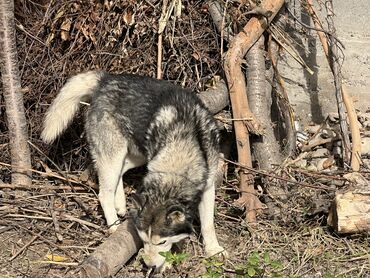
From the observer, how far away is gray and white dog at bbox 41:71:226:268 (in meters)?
4.31

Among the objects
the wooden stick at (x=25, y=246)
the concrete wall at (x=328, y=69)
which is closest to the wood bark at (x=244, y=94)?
the concrete wall at (x=328, y=69)

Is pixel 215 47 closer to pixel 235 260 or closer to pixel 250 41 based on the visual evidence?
pixel 250 41

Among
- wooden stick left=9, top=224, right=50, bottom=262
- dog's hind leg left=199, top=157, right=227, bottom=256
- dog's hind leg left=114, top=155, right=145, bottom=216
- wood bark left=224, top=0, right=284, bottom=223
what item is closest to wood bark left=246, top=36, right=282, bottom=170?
wood bark left=224, top=0, right=284, bottom=223

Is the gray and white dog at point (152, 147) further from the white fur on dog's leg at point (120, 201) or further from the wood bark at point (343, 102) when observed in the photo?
the wood bark at point (343, 102)

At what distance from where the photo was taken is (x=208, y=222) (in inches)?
190

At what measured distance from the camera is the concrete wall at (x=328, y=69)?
6.21 metres

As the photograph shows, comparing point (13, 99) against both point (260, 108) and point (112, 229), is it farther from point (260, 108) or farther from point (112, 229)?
point (260, 108)

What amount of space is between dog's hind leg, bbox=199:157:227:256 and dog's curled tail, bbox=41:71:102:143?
138 centimetres

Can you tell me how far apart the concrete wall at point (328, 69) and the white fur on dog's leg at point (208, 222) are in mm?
2010

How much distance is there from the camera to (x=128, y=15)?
5.86 metres

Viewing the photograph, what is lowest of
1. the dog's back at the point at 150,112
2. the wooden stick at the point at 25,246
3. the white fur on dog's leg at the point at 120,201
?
the wooden stick at the point at 25,246

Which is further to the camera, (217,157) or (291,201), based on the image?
(291,201)

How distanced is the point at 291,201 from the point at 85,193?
6.17ft

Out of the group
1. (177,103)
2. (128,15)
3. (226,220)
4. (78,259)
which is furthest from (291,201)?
(128,15)
